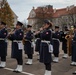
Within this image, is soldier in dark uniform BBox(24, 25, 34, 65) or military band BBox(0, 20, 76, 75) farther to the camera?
soldier in dark uniform BBox(24, 25, 34, 65)

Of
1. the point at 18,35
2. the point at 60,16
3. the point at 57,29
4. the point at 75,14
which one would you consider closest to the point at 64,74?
the point at 18,35

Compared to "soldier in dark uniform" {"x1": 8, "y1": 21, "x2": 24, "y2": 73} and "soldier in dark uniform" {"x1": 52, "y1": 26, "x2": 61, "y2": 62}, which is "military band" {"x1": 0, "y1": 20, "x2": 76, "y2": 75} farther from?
"soldier in dark uniform" {"x1": 52, "y1": 26, "x2": 61, "y2": 62}

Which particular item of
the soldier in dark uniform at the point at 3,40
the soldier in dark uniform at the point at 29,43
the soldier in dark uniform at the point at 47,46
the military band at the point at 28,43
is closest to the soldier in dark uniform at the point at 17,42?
the military band at the point at 28,43

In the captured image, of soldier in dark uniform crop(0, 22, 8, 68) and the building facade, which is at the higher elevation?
the building facade

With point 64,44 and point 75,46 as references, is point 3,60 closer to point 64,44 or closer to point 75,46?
point 75,46

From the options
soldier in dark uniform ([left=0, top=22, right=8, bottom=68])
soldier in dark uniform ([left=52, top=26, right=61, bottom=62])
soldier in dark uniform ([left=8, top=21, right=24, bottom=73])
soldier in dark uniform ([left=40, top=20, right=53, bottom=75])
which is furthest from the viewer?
soldier in dark uniform ([left=52, top=26, right=61, bottom=62])

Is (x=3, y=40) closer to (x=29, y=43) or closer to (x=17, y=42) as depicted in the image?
(x=17, y=42)

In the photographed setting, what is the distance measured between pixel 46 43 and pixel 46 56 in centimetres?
45

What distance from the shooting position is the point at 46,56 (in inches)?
380

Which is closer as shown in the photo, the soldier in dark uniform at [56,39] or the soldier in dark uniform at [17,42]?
the soldier in dark uniform at [17,42]

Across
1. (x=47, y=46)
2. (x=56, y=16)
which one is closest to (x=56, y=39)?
(x=47, y=46)

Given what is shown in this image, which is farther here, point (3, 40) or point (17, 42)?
point (3, 40)

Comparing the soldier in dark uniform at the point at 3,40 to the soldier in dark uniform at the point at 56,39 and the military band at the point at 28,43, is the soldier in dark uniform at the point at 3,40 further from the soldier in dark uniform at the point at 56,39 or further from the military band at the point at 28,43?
the soldier in dark uniform at the point at 56,39

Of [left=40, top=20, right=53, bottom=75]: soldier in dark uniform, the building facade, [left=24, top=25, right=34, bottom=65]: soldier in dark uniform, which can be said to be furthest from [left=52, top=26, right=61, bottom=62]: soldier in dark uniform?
the building facade
